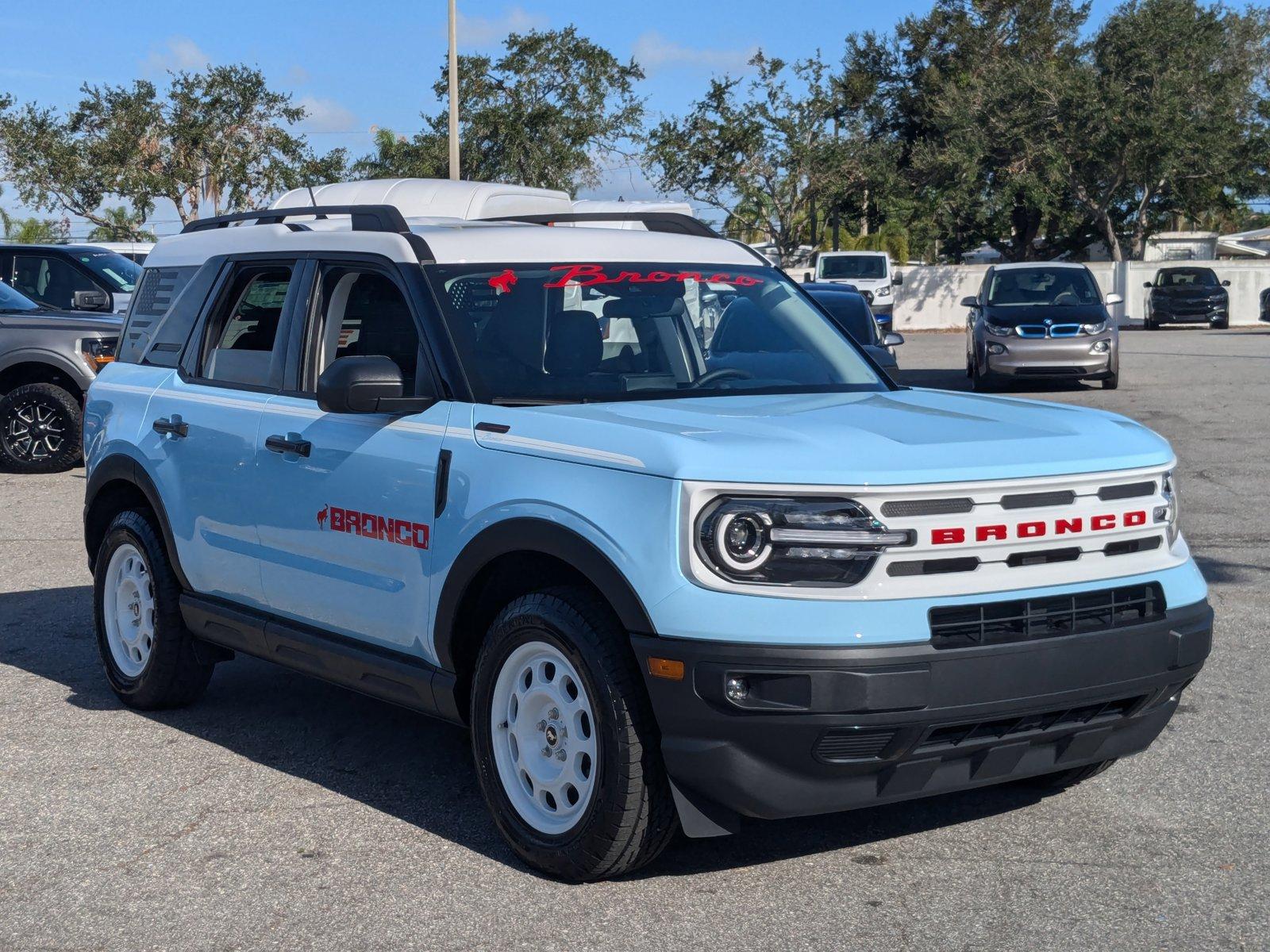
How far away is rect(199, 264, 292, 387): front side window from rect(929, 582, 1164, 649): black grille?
2848mm

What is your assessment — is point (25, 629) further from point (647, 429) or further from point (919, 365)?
point (919, 365)

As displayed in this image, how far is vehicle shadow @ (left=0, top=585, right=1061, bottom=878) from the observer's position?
15.4ft

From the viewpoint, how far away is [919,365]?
28.2 meters

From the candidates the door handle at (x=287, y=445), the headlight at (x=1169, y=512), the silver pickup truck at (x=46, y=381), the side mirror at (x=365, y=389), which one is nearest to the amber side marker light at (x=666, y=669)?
the side mirror at (x=365, y=389)

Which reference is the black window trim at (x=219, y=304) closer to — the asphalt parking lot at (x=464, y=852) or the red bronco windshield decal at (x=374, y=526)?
the red bronco windshield decal at (x=374, y=526)

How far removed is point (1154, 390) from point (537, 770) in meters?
18.4

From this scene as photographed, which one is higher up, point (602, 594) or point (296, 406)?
point (296, 406)

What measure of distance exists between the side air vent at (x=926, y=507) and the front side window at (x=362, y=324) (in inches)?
71.7

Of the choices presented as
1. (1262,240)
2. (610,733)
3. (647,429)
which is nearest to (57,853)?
(610,733)

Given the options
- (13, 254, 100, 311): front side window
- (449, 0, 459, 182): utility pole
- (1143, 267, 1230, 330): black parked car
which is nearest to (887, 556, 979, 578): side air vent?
(13, 254, 100, 311): front side window

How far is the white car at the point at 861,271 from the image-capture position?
32094 millimetres

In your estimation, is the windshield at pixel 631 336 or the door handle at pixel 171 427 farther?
the door handle at pixel 171 427

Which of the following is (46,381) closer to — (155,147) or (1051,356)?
(1051,356)

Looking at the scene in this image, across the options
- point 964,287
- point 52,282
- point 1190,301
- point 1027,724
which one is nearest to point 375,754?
point 1027,724
